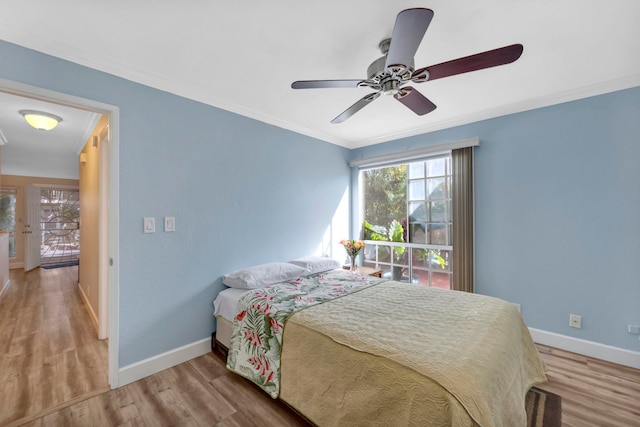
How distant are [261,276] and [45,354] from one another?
210cm

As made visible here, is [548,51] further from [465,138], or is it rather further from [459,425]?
[459,425]

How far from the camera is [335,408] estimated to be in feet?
4.86

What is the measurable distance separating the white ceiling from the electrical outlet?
2.07 metres

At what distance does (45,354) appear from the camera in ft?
8.18

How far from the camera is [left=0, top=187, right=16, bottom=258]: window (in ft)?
19.9

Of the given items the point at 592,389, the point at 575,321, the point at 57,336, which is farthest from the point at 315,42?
the point at 57,336

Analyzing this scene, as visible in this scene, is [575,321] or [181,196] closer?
[181,196]

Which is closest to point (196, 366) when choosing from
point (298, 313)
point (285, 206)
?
point (298, 313)

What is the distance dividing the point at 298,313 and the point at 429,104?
70.1 inches

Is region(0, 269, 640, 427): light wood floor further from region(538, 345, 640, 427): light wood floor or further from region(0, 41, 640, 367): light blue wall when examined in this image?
region(0, 41, 640, 367): light blue wall

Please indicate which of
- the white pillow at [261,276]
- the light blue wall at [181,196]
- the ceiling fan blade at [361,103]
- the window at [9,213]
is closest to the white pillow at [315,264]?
the white pillow at [261,276]

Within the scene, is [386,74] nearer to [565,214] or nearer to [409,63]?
[409,63]

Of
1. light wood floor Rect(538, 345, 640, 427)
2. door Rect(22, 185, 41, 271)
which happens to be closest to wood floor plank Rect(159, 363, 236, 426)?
light wood floor Rect(538, 345, 640, 427)

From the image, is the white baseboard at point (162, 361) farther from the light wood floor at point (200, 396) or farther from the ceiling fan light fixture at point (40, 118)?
the ceiling fan light fixture at point (40, 118)
